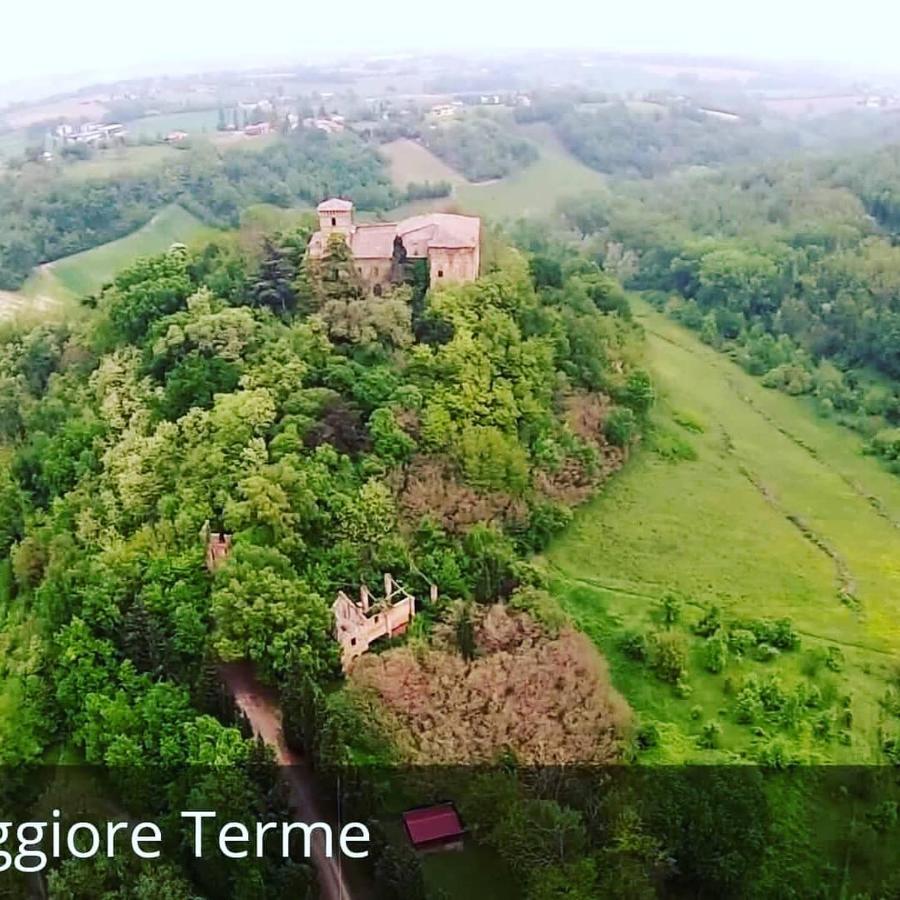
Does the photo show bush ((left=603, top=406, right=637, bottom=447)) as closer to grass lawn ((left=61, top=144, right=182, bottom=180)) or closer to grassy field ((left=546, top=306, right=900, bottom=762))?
grassy field ((left=546, top=306, right=900, bottom=762))

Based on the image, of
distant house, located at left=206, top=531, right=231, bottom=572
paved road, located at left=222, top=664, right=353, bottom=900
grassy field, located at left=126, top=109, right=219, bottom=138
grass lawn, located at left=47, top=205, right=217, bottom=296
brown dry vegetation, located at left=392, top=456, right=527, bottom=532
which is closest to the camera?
paved road, located at left=222, top=664, right=353, bottom=900

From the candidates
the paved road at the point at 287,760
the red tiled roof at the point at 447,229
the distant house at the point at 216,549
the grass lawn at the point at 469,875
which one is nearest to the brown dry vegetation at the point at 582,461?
the red tiled roof at the point at 447,229

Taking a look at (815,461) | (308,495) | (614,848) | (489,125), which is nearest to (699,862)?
(614,848)

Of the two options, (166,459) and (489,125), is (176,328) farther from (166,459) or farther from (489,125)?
(489,125)

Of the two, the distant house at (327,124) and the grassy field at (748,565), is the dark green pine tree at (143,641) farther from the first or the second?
the distant house at (327,124)

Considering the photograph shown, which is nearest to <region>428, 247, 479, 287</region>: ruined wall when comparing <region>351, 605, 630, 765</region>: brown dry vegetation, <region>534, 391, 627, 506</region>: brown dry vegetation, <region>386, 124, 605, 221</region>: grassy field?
<region>534, 391, 627, 506</region>: brown dry vegetation
